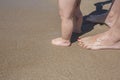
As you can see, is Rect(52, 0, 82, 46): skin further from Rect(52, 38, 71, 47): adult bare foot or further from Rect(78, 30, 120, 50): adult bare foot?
Rect(78, 30, 120, 50): adult bare foot

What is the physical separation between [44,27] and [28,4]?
0.76 metres

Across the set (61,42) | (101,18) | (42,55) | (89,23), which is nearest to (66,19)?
(61,42)

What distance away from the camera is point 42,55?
103 inches

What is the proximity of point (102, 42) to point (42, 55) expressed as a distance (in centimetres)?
68

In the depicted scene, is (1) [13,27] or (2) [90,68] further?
(1) [13,27]

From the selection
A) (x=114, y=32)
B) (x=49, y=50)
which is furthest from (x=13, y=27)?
(x=114, y=32)

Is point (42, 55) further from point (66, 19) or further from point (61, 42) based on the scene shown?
point (66, 19)

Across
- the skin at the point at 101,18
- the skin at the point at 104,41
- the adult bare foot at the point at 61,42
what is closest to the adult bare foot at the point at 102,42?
the skin at the point at 104,41

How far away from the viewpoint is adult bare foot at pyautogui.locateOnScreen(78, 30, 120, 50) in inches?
111

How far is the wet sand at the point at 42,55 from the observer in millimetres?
2340

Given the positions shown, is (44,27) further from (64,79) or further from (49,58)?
(64,79)

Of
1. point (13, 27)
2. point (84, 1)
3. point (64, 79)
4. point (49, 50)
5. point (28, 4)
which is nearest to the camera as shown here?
point (64, 79)

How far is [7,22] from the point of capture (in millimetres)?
3297

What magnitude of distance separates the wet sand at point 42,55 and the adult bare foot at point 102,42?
7cm
